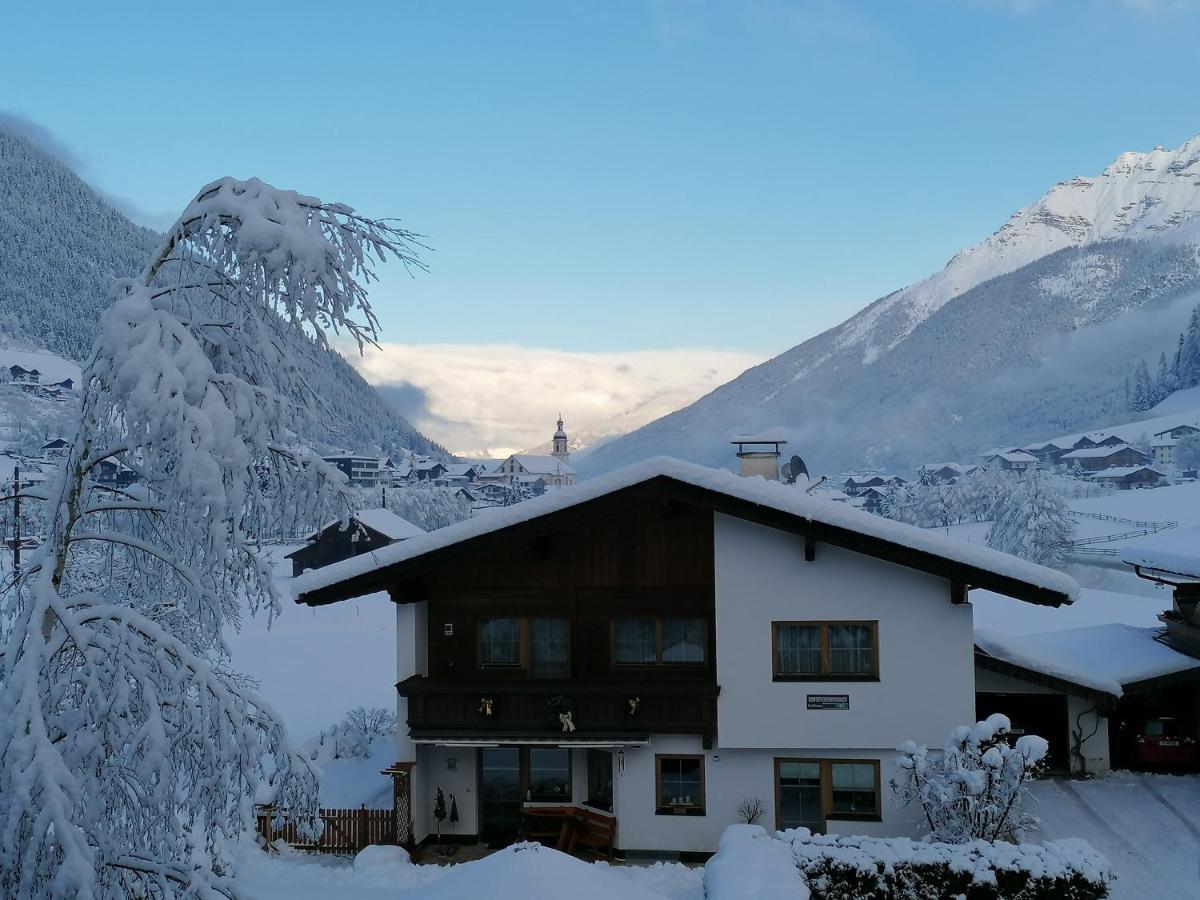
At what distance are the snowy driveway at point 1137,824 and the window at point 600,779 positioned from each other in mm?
7841

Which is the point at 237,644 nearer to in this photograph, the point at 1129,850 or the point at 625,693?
the point at 625,693

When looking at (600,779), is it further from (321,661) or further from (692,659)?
(321,661)

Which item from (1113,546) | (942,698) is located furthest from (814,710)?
(1113,546)

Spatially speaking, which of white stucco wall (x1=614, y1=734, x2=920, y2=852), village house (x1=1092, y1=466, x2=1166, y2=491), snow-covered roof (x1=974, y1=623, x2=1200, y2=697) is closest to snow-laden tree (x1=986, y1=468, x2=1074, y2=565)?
snow-covered roof (x1=974, y1=623, x2=1200, y2=697)

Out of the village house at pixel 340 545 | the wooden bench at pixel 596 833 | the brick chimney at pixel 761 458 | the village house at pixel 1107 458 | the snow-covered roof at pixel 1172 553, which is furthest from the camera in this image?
the village house at pixel 1107 458

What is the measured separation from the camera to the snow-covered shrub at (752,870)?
12.9 metres

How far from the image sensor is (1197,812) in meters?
18.7

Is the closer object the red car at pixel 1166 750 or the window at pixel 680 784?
the window at pixel 680 784

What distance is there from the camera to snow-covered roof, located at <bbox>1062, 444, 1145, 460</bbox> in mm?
186375

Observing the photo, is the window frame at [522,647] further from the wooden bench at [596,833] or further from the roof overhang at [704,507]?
the wooden bench at [596,833]

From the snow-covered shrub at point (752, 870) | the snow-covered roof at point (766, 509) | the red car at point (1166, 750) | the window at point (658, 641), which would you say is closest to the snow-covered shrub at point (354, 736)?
the snow-covered roof at point (766, 509)

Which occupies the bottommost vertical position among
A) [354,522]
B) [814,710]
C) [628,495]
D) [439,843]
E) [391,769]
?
[439,843]

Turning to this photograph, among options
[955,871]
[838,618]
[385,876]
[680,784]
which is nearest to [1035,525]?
[838,618]

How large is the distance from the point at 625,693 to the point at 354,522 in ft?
36.6
